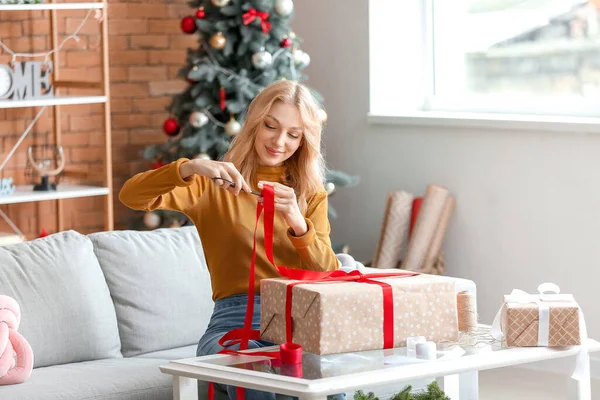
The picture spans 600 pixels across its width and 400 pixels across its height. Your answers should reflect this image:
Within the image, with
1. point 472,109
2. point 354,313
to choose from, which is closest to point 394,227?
point 472,109

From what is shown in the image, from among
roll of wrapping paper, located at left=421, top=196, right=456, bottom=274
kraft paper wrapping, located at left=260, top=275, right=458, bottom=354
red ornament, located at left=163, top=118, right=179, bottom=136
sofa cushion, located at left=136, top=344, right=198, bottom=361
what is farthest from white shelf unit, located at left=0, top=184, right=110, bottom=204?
kraft paper wrapping, located at left=260, top=275, right=458, bottom=354

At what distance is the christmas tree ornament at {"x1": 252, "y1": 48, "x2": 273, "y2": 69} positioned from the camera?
16.2 ft

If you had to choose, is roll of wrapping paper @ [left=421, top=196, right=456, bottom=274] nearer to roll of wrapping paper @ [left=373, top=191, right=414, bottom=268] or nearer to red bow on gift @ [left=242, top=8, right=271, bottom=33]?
roll of wrapping paper @ [left=373, top=191, right=414, bottom=268]

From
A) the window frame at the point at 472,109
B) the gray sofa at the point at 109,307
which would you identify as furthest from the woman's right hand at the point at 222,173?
the window frame at the point at 472,109

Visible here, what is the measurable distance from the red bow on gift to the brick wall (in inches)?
34.8

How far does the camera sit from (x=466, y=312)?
8.70ft

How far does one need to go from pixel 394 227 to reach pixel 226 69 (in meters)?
1.11

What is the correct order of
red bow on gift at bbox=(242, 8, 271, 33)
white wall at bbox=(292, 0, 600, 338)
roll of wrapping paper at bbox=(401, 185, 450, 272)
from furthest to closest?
roll of wrapping paper at bbox=(401, 185, 450, 272) < red bow on gift at bbox=(242, 8, 271, 33) < white wall at bbox=(292, 0, 600, 338)

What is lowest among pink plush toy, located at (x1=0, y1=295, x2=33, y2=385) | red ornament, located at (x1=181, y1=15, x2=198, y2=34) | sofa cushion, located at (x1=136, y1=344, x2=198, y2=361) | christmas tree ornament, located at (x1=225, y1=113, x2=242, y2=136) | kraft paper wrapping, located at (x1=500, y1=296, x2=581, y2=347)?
sofa cushion, located at (x1=136, y1=344, x2=198, y2=361)

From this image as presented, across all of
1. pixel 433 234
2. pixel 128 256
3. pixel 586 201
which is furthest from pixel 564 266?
pixel 128 256

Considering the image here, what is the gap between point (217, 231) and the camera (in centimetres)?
285

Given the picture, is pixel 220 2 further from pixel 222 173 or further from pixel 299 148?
pixel 222 173

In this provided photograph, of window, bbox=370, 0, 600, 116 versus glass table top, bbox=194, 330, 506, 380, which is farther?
window, bbox=370, 0, 600, 116

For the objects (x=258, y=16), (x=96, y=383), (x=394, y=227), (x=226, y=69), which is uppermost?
(x=258, y=16)
